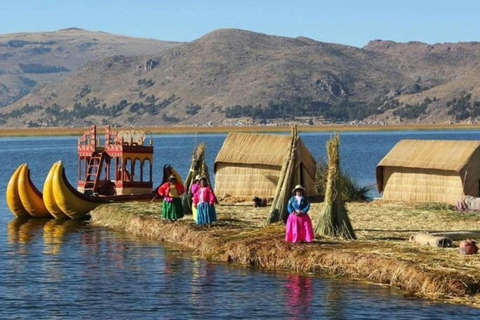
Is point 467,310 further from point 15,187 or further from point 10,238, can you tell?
point 15,187

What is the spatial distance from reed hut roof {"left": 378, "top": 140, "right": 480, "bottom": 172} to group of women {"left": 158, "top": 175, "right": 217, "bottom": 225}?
25.6 feet

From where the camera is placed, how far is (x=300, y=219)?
25.1m

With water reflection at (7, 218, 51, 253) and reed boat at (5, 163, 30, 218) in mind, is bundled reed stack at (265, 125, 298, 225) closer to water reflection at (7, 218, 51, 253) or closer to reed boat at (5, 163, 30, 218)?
water reflection at (7, 218, 51, 253)

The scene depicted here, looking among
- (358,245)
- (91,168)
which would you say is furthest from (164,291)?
(91,168)

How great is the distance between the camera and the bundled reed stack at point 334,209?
26.3 metres

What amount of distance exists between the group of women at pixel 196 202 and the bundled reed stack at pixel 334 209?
3.70 meters

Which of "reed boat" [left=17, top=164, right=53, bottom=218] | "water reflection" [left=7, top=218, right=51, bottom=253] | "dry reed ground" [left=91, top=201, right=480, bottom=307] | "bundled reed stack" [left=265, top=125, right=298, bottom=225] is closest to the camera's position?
"dry reed ground" [left=91, top=201, right=480, bottom=307]

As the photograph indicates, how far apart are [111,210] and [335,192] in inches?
430

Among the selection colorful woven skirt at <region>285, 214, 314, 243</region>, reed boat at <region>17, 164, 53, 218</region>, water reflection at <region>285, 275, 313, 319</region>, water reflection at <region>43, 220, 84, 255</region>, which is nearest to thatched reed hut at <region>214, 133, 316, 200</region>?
water reflection at <region>43, 220, 84, 255</region>

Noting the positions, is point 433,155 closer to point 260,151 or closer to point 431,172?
point 431,172

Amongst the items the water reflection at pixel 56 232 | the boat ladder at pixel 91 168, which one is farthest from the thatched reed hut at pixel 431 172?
the water reflection at pixel 56 232

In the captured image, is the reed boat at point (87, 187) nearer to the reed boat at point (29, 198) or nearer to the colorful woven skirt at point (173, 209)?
the reed boat at point (29, 198)

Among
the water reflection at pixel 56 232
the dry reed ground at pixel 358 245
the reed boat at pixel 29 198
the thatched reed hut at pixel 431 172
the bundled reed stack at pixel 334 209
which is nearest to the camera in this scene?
the dry reed ground at pixel 358 245

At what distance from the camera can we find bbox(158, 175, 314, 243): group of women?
25109mm
